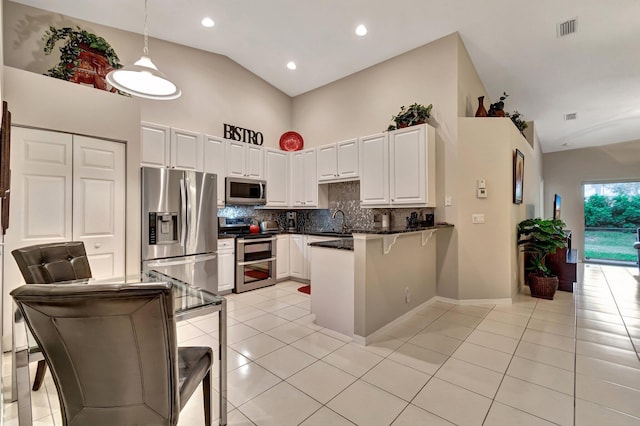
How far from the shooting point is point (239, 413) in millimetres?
1720

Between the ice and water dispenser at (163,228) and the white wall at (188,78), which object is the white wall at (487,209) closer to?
the white wall at (188,78)

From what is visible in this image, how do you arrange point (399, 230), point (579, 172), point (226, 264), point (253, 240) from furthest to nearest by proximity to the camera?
1. point (579, 172)
2. point (253, 240)
3. point (226, 264)
4. point (399, 230)

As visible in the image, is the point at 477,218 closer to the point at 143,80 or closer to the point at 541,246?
the point at 541,246

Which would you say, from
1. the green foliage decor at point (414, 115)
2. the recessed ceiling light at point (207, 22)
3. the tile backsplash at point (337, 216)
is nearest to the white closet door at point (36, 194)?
the tile backsplash at point (337, 216)

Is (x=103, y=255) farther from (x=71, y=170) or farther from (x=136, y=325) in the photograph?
(x=136, y=325)

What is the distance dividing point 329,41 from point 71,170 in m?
3.56

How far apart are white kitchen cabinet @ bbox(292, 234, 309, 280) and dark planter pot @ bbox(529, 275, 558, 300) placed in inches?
133

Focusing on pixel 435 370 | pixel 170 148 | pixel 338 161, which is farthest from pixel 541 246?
pixel 170 148

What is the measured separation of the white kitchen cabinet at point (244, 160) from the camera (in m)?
4.45

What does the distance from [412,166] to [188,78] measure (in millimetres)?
3599

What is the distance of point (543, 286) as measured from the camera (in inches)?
156

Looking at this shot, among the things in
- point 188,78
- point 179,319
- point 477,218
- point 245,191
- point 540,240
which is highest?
point 188,78

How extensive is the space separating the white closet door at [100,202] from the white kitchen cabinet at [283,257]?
2.28 meters

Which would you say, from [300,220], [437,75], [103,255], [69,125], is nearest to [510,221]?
[437,75]
